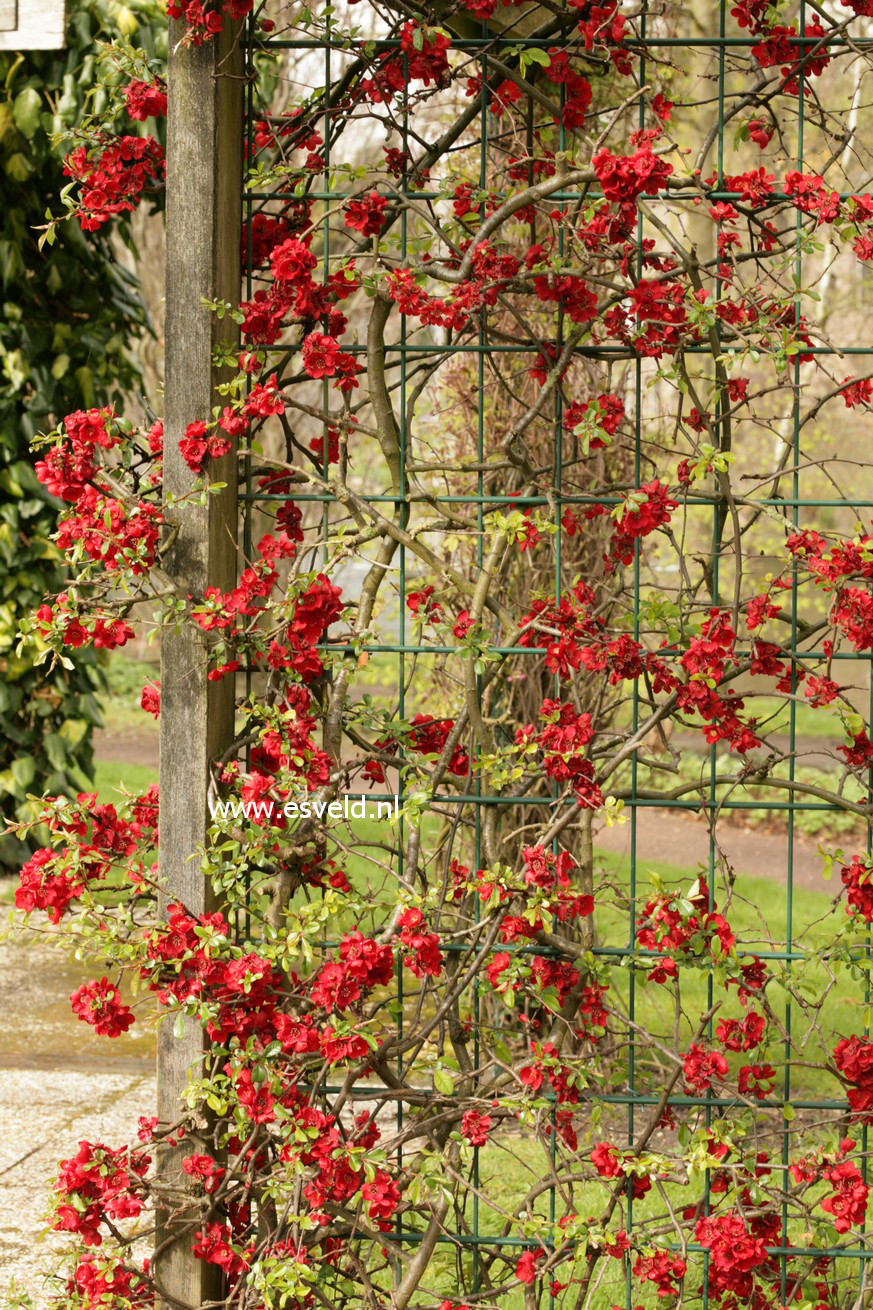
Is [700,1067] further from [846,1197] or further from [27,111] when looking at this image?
[27,111]

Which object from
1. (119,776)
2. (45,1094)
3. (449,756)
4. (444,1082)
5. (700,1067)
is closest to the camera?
(444,1082)

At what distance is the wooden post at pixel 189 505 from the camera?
2.32 meters

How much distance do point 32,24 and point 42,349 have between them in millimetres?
1584

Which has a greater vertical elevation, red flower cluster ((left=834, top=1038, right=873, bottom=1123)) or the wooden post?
the wooden post

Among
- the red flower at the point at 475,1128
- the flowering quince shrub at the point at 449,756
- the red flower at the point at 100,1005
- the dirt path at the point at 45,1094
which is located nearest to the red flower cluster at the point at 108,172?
the flowering quince shrub at the point at 449,756

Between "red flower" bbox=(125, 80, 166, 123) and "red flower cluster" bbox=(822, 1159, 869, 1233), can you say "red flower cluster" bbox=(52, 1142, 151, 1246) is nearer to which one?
"red flower cluster" bbox=(822, 1159, 869, 1233)

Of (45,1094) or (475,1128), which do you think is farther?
(45,1094)

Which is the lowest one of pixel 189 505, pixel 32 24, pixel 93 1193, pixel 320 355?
pixel 93 1193

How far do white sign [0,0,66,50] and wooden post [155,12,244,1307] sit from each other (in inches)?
82.2

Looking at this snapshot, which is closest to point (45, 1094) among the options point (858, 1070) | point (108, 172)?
point (858, 1070)

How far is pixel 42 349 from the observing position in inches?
220

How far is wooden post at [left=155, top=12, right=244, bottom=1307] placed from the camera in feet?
7.61

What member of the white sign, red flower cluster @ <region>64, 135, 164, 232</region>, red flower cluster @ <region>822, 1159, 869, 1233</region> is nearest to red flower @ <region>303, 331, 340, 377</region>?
red flower cluster @ <region>64, 135, 164, 232</region>

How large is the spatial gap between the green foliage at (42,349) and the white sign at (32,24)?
86 cm
